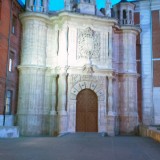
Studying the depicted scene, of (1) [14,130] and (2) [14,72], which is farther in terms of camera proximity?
(2) [14,72]

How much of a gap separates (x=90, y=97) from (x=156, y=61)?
785 cm

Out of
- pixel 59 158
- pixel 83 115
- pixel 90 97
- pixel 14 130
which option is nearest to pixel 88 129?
pixel 83 115

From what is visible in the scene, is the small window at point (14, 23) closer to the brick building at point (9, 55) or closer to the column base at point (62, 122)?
the brick building at point (9, 55)

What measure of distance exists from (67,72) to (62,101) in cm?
196

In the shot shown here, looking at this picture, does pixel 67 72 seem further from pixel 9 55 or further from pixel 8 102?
pixel 8 102

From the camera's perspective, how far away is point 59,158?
6.76 meters

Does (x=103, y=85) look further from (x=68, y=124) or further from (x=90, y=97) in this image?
(x=68, y=124)

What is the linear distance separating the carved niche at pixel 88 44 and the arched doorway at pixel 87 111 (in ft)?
8.18

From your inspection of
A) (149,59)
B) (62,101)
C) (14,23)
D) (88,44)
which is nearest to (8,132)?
(62,101)

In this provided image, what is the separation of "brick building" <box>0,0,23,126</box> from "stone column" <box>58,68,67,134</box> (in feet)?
9.72

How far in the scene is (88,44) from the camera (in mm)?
18938

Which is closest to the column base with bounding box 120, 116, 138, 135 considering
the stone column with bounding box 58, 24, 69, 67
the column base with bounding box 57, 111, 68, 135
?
the column base with bounding box 57, 111, 68, 135

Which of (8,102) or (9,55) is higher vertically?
(9,55)

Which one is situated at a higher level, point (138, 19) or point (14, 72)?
point (138, 19)
